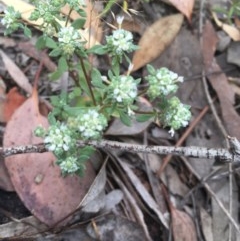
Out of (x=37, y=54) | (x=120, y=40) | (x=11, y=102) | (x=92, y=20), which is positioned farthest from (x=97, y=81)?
(x=37, y=54)

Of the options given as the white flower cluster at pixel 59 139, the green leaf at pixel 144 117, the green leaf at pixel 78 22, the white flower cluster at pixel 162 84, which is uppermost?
the green leaf at pixel 78 22

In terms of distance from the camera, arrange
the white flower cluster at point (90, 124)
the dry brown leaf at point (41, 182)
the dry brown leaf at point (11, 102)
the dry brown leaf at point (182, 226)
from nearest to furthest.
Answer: the white flower cluster at point (90, 124) < the dry brown leaf at point (41, 182) < the dry brown leaf at point (182, 226) < the dry brown leaf at point (11, 102)

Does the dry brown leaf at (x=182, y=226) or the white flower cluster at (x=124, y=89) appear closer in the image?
the white flower cluster at (x=124, y=89)

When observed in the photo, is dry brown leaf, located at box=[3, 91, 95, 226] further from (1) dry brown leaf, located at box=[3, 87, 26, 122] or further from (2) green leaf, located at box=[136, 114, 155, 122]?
(2) green leaf, located at box=[136, 114, 155, 122]

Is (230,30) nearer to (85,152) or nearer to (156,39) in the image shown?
(156,39)

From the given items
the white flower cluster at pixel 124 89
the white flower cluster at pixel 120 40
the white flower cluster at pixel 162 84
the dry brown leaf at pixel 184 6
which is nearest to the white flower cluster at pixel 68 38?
the white flower cluster at pixel 120 40

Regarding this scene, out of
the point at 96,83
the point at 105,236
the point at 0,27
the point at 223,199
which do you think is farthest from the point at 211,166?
the point at 0,27

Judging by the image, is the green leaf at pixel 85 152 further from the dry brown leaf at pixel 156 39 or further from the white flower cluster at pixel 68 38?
the dry brown leaf at pixel 156 39
